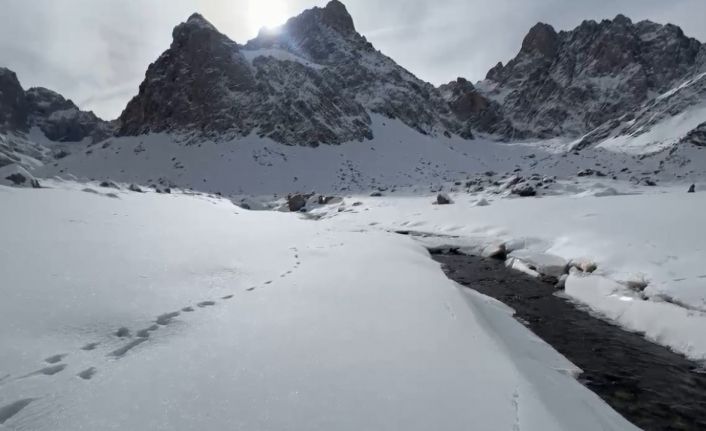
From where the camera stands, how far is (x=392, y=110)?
76188 millimetres

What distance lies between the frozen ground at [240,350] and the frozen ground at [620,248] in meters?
2.62

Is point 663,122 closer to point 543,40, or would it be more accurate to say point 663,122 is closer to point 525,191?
point 525,191

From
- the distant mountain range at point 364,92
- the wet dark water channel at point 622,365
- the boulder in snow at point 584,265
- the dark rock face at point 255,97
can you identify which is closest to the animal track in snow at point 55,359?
the wet dark water channel at point 622,365

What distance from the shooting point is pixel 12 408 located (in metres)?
2.61

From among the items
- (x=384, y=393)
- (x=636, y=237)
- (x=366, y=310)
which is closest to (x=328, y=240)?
(x=366, y=310)

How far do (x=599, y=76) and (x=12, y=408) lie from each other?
130m

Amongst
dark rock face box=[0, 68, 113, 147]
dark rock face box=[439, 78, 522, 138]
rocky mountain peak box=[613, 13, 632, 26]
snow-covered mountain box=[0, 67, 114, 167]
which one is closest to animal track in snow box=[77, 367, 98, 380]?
dark rock face box=[439, 78, 522, 138]

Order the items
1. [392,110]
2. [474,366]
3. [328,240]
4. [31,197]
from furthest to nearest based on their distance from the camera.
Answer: [392,110], [328,240], [31,197], [474,366]

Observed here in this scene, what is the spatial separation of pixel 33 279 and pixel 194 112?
64164 mm

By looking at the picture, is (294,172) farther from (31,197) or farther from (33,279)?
(33,279)

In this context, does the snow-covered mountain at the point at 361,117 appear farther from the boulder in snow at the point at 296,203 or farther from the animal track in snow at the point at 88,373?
the animal track in snow at the point at 88,373

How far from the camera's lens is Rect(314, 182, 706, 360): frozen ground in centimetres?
690

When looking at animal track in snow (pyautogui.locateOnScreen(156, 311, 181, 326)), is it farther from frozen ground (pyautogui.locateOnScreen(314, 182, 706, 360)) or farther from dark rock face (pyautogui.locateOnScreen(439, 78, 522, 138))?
dark rock face (pyautogui.locateOnScreen(439, 78, 522, 138))

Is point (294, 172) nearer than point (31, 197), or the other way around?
point (31, 197)
